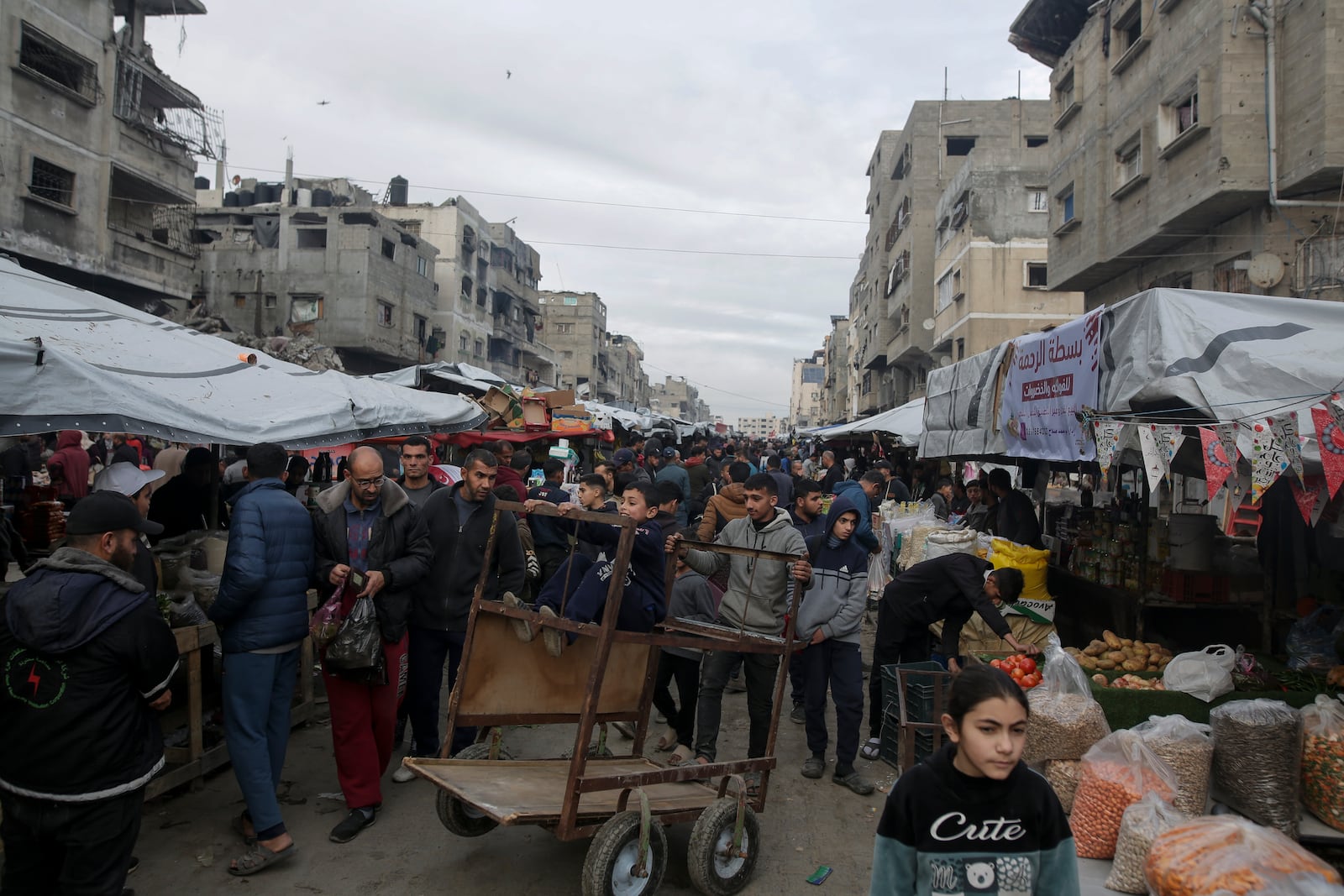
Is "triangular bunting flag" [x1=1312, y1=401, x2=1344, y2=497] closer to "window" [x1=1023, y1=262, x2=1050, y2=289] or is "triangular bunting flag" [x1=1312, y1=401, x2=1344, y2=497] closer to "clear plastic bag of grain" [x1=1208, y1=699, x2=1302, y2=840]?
"clear plastic bag of grain" [x1=1208, y1=699, x2=1302, y2=840]

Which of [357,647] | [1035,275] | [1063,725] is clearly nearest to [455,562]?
[357,647]

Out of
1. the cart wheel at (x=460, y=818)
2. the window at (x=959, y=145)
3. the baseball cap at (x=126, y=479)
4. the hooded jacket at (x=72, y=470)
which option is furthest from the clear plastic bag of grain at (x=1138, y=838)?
the window at (x=959, y=145)

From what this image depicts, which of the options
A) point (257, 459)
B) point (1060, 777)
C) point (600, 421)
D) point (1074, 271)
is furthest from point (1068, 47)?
point (257, 459)

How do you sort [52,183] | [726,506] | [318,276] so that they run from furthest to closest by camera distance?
[318,276] → [52,183] → [726,506]

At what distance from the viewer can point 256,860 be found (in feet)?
12.8

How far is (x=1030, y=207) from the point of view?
25641 mm

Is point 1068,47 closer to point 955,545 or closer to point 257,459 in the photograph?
point 955,545

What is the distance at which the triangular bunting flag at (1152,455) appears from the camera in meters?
4.18

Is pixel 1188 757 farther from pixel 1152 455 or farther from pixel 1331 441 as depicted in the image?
pixel 1331 441

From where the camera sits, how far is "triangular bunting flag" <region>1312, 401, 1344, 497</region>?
368cm

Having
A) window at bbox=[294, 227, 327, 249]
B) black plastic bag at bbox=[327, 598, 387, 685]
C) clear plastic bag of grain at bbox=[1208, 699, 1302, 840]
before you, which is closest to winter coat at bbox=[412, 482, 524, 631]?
black plastic bag at bbox=[327, 598, 387, 685]

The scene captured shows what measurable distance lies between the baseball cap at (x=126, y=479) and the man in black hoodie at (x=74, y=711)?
5.97 ft

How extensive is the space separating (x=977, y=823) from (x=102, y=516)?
9.82ft

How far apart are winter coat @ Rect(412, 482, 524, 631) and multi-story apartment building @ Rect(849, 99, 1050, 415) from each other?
27.7 m
